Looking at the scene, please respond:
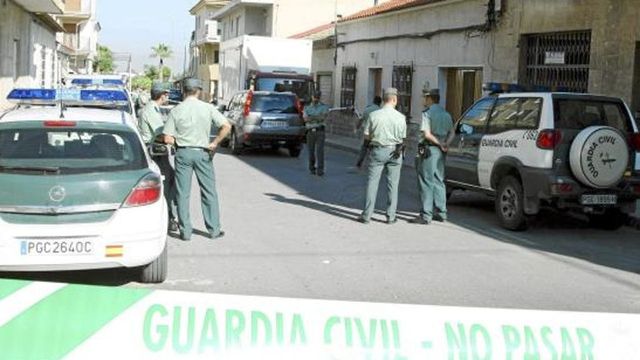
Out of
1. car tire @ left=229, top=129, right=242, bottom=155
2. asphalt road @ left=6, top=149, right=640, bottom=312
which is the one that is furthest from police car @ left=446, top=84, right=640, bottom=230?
car tire @ left=229, top=129, right=242, bottom=155

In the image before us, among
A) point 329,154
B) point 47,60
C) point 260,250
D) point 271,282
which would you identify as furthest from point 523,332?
Result: point 47,60

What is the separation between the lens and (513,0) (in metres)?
17.7

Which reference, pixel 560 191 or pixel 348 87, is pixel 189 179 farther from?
pixel 348 87

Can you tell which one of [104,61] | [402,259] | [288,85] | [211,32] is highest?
[211,32]

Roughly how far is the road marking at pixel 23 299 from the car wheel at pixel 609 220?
7977 mm

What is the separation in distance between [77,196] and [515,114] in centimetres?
605

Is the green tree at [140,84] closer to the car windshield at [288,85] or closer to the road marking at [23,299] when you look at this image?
the car windshield at [288,85]

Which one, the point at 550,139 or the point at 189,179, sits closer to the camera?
the point at 189,179

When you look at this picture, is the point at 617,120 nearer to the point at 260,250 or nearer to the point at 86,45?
the point at 260,250

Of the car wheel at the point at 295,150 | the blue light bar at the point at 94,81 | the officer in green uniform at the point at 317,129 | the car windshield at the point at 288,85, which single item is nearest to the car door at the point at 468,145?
the officer in green uniform at the point at 317,129

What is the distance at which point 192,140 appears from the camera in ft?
27.4

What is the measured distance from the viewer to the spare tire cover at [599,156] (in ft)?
30.1

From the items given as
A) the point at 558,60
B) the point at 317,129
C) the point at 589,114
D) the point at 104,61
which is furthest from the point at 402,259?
the point at 104,61

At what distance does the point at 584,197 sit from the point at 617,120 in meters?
1.20
